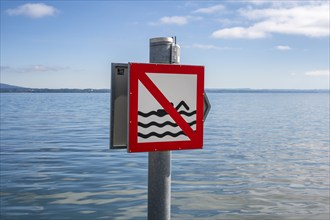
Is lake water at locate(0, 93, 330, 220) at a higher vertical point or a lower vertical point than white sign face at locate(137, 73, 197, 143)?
lower

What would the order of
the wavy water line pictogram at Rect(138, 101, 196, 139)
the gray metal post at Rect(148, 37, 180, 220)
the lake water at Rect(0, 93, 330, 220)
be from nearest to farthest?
the gray metal post at Rect(148, 37, 180, 220) → the wavy water line pictogram at Rect(138, 101, 196, 139) → the lake water at Rect(0, 93, 330, 220)

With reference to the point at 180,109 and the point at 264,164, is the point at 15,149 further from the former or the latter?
the point at 180,109

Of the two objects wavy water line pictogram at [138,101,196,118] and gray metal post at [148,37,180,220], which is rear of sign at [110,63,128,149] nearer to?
wavy water line pictogram at [138,101,196,118]

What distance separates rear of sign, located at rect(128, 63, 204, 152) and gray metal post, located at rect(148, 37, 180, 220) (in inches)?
3.0

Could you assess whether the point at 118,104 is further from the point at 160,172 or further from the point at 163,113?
the point at 160,172

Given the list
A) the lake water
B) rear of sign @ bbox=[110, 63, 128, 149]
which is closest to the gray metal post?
rear of sign @ bbox=[110, 63, 128, 149]

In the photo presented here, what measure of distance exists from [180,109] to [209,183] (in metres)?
11.7

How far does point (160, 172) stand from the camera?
328 cm

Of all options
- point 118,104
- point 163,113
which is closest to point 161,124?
point 163,113

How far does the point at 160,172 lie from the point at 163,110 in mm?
548

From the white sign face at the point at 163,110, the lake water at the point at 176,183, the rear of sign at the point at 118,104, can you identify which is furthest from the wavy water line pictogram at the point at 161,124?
the lake water at the point at 176,183

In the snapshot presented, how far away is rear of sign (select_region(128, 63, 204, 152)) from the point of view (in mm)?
3336

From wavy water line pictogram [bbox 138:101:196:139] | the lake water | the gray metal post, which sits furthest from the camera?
the lake water

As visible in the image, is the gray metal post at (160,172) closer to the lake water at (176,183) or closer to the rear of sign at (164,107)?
the rear of sign at (164,107)
